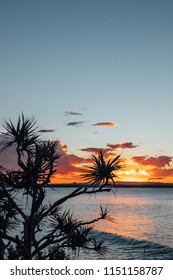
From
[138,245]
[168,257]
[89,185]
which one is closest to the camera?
A: [89,185]

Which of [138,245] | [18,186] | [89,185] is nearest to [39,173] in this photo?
[18,186]

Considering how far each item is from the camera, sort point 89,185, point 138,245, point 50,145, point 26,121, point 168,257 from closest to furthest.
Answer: point 89,185, point 26,121, point 50,145, point 168,257, point 138,245

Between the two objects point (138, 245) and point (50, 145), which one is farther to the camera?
point (138, 245)

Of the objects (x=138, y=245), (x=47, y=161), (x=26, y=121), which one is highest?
(x=26, y=121)

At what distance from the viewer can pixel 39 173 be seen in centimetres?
639

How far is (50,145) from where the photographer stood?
7.55m

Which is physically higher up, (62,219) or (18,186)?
(18,186)
